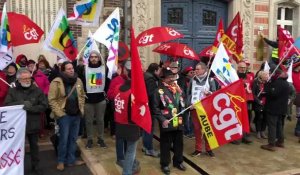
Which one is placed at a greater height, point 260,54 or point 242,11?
point 242,11

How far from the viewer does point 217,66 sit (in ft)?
19.9

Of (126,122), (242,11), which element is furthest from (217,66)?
(242,11)

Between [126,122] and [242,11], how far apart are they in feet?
24.2

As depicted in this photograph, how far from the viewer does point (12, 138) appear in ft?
15.9

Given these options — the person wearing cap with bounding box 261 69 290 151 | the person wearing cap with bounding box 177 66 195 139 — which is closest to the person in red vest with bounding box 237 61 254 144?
the person wearing cap with bounding box 261 69 290 151

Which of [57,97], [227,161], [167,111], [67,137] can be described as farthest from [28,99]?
[227,161]

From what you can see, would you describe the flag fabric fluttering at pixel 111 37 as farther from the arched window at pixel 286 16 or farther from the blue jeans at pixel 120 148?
the arched window at pixel 286 16

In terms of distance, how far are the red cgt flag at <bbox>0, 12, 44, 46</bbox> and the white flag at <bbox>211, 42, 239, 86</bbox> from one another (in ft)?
10.7

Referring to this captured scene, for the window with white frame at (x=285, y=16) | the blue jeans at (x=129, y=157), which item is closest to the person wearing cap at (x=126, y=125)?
the blue jeans at (x=129, y=157)

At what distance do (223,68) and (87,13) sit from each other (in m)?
2.84

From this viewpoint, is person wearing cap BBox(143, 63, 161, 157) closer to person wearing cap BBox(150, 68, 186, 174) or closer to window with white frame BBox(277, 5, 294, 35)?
person wearing cap BBox(150, 68, 186, 174)

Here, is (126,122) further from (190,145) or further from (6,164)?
(190,145)

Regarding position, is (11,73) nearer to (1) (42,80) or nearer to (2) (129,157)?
(1) (42,80)

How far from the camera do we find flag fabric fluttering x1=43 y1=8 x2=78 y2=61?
20.6 feet
